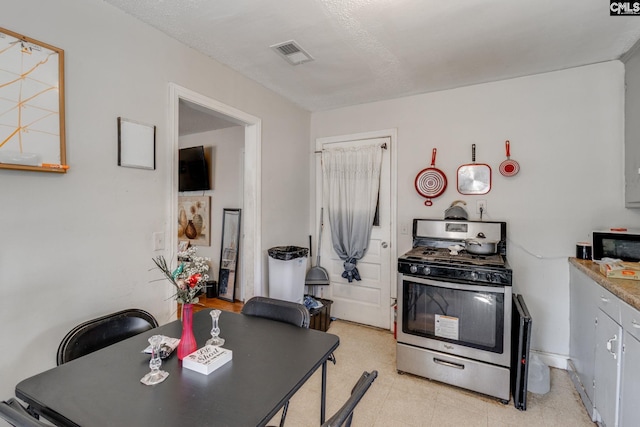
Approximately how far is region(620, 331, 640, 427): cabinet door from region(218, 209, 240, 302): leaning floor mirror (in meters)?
3.81

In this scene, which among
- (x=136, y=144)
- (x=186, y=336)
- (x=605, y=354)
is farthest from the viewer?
(x=136, y=144)

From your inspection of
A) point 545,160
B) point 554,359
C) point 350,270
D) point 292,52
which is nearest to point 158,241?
point 292,52

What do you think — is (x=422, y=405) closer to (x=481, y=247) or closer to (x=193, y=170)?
(x=481, y=247)

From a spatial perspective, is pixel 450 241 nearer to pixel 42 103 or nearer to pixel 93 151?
pixel 93 151

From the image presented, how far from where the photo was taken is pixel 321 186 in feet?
12.4

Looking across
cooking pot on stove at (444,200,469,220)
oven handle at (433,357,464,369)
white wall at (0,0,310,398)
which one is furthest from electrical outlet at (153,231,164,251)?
cooking pot on stove at (444,200,469,220)

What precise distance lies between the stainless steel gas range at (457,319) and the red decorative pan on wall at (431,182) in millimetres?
705

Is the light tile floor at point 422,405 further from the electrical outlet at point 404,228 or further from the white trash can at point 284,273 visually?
the electrical outlet at point 404,228

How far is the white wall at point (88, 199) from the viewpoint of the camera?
4.81 feet

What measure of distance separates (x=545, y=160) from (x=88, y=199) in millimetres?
3503

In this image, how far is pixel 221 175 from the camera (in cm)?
433

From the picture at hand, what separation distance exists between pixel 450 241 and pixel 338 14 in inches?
85.8

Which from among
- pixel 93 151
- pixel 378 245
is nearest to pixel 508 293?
pixel 378 245

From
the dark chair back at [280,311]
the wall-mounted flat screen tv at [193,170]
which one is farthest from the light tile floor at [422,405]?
the wall-mounted flat screen tv at [193,170]
